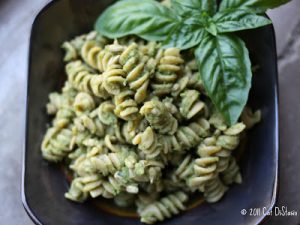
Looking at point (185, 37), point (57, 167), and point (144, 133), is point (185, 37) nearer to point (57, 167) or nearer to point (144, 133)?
point (144, 133)

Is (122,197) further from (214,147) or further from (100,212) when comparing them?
(214,147)

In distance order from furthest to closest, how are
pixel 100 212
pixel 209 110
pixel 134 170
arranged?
pixel 100 212 < pixel 209 110 < pixel 134 170

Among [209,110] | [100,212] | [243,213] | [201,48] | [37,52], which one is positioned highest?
[37,52]

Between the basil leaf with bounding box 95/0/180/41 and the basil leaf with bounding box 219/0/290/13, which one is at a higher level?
the basil leaf with bounding box 95/0/180/41

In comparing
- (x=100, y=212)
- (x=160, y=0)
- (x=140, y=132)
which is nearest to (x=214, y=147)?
(x=140, y=132)

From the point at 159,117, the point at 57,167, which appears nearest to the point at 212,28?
the point at 159,117

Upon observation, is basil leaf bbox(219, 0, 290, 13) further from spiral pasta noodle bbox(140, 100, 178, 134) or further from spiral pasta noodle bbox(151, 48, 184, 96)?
spiral pasta noodle bbox(140, 100, 178, 134)

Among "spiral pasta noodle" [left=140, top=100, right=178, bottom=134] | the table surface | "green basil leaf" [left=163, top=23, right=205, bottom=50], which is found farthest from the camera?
the table surface

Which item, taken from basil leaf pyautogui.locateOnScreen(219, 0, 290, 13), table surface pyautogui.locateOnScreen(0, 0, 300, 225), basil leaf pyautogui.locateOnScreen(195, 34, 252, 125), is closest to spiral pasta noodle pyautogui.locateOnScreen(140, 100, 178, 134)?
basil leaf pyautogui.locateOnScreen(195, 34, 252, 125)
